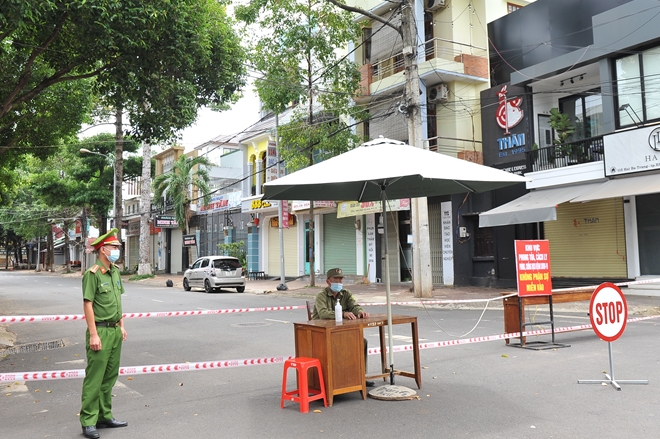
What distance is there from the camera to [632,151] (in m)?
16.6

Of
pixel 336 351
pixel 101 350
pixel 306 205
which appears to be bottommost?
pixel 336 351

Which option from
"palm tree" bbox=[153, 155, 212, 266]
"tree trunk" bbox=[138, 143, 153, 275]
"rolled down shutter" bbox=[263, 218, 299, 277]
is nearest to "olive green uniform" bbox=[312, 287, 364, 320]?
"rolled down shutter" bbox=[263, 218, 299, 277]

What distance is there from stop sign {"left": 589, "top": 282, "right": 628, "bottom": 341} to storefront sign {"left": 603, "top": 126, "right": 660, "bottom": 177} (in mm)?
10932

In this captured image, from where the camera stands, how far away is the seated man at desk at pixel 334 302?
261 inches

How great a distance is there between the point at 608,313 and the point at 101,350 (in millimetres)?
5687

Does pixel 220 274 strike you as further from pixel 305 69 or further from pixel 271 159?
pixel 305 69

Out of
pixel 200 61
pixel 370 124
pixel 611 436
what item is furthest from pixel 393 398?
pixel 370 124

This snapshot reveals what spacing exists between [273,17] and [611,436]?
20873 mm

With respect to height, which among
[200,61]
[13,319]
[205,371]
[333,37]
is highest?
[333,37]

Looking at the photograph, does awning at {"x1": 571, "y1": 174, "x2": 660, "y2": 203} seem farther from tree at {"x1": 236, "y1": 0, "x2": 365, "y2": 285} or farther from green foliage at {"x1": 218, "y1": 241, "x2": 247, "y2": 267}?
green foliage at {"x1": 218, "y1": 241, "x2": 247, "y2": 267}

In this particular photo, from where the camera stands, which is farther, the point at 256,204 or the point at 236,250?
the point at 236,250

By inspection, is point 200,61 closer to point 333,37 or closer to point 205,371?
point 205,371

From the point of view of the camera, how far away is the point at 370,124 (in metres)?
27.0

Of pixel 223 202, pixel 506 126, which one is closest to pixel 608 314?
pixel 506 126
